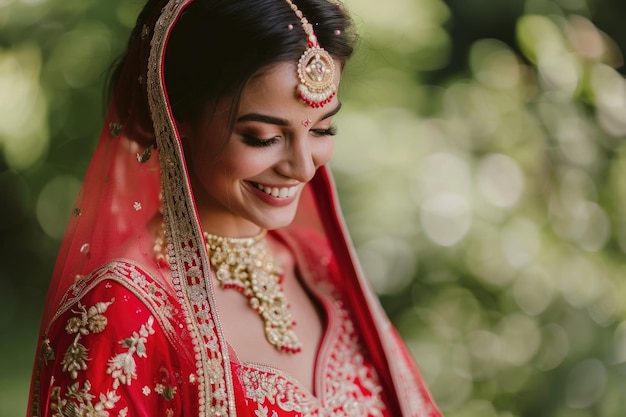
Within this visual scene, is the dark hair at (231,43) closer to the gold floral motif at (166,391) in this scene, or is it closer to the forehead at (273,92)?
the forehead at (273,92)

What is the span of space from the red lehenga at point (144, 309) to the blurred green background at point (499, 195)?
0.92 meters

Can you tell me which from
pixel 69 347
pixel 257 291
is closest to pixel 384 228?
pixel 257 291

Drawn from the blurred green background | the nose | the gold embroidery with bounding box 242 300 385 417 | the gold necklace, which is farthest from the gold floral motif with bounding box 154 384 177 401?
the blurred green background

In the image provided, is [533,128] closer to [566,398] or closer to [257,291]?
[566,398]

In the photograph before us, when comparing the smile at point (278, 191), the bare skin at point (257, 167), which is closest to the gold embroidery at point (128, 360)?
the bare skin at point (257, 167)

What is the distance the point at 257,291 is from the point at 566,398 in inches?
48.1

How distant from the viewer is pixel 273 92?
104 cm

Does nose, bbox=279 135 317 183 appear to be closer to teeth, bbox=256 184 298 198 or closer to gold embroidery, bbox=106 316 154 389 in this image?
teeth, bbox=256 184 298 198

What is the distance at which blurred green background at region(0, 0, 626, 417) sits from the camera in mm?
2098

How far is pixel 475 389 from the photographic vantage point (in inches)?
87.9

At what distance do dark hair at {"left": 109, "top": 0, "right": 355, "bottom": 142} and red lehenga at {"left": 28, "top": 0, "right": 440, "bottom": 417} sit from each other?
4 centimetres

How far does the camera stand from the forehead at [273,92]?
40.8 inches

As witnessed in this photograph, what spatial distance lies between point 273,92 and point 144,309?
34 cm

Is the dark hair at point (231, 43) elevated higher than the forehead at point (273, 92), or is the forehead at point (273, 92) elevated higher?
the dark hair at point (231, 43)
